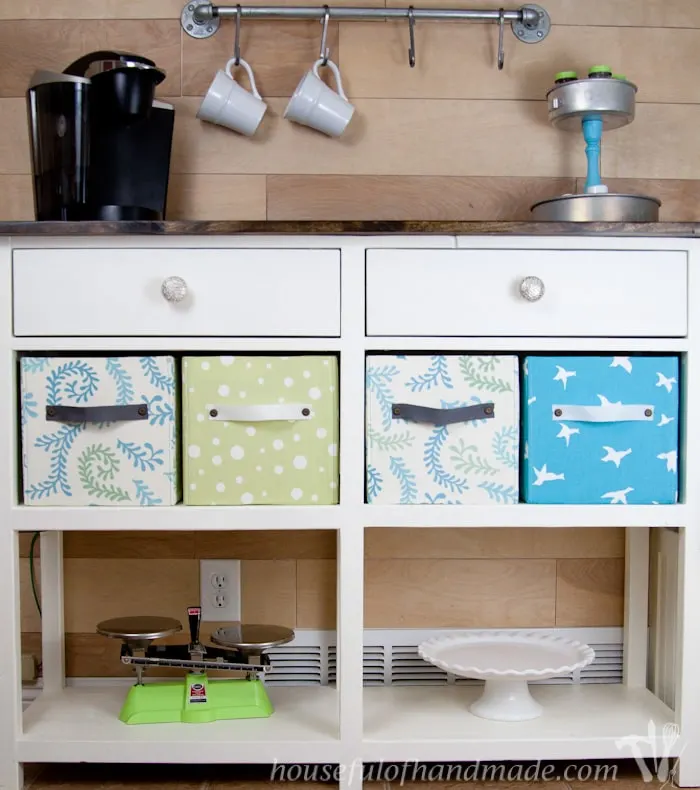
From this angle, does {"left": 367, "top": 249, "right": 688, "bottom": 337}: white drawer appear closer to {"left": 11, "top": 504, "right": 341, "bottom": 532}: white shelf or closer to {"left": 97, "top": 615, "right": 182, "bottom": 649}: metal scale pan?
{"left": 11, "top": 504, "right": 341, "bottom": 532}: white shelf

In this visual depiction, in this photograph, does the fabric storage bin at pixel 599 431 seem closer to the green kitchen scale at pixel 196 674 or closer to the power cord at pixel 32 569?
the green kitchen scale at pixel 196 674

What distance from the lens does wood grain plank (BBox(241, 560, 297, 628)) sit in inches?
70.1

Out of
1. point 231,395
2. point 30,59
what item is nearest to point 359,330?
point 231,395

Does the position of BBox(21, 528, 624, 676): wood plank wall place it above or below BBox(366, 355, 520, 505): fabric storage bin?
below

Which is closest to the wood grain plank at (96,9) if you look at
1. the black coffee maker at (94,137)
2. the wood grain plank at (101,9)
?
the wood grain plank at (101,9)

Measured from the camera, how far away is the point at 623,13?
181cm

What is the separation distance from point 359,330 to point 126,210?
1.55 feet

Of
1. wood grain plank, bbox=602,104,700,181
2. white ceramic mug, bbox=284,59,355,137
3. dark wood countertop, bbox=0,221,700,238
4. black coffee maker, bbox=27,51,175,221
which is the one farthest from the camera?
wood grain plank, bbox=602,104,700,181

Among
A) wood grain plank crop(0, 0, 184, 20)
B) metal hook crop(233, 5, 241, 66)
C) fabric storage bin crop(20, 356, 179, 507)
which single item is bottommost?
fabric storage bin crop(20, 356, 179, 507)

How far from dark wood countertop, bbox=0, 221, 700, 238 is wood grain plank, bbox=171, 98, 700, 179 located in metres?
0.47

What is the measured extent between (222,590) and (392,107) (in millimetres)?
1015

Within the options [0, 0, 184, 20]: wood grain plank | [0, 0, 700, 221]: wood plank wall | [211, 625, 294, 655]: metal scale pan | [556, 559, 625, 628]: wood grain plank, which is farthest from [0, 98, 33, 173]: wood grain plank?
[556, 559, 625, 628]: wood grain plank

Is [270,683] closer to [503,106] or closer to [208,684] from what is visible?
[208,684]

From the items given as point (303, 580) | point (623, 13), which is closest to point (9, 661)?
point (303, 580)
